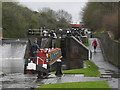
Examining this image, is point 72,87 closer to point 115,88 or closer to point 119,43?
point 115,88

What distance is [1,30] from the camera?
56469 mm

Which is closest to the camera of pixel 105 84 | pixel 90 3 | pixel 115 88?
pixel 115 88

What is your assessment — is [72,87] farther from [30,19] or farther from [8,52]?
[30,19]

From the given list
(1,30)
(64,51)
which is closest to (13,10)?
(1,30)

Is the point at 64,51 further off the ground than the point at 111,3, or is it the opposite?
the point at 111,3

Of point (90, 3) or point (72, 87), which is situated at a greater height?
point (90, 3)

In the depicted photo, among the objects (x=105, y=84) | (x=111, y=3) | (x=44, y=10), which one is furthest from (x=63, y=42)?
(x=44, y=10)

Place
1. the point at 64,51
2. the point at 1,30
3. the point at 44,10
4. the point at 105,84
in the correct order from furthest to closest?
the point at 44,10
the point at 1,30
the point at 64,51
the point at 105,84

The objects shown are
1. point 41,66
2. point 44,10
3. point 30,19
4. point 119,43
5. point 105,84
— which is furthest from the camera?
point 44,10

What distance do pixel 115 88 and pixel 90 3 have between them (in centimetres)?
768

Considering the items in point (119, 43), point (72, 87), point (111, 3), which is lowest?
point (72, 87)

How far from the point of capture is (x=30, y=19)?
76.5m

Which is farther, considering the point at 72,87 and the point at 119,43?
the point at 119,43

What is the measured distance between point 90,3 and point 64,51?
21.1 metres
